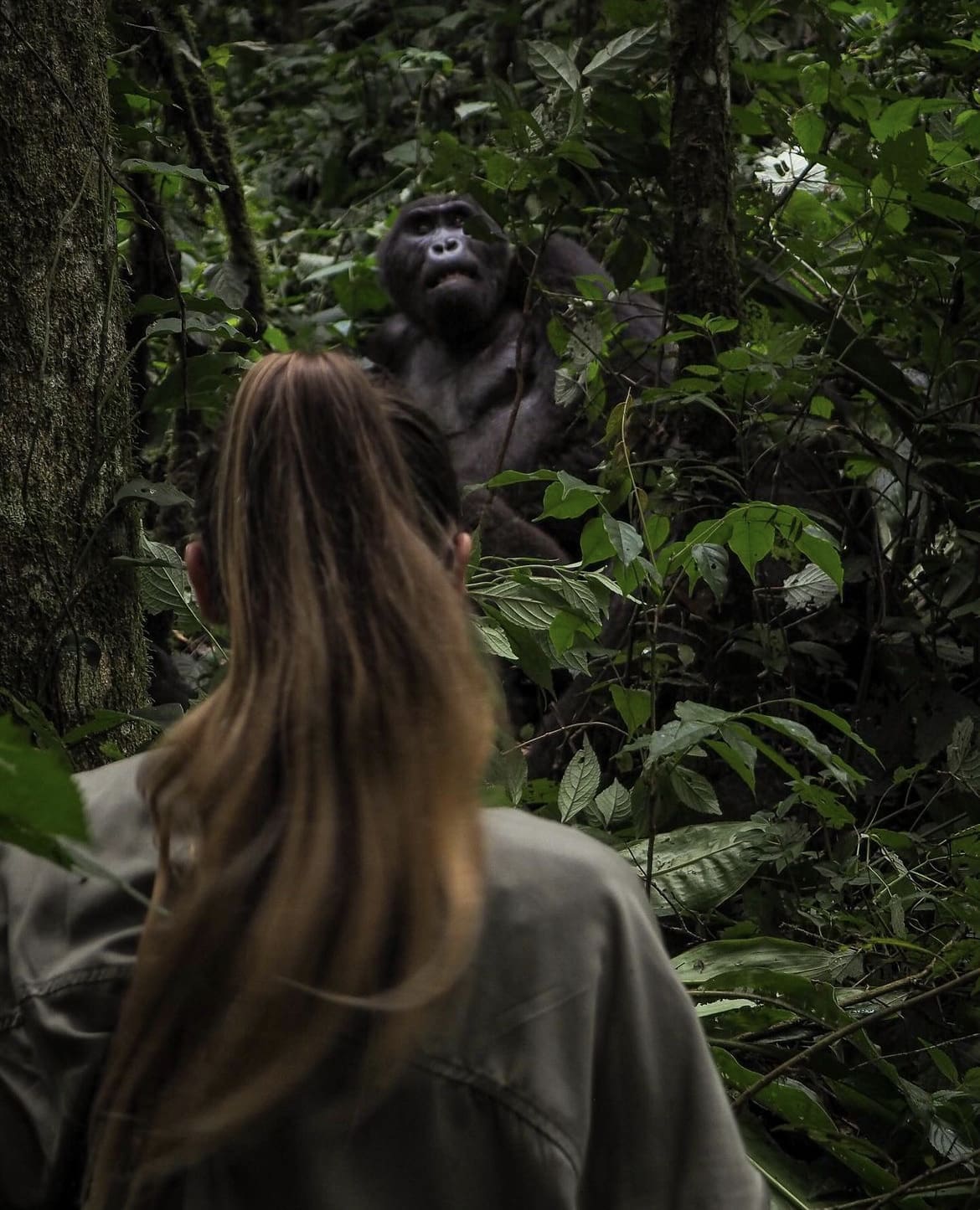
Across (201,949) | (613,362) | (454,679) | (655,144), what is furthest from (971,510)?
(201,949)

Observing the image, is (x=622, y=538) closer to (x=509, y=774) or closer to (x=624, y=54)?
(x=509, y=774)

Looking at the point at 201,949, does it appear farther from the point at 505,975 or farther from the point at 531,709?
the point at 531,709

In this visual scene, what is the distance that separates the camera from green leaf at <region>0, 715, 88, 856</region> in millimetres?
731

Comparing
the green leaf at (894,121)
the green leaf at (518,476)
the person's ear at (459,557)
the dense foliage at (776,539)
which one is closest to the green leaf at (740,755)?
the dense foliage at (776,539)

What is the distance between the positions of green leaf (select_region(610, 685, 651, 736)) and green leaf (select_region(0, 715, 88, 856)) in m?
1.53

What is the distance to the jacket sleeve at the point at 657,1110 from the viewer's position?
104 centimetres

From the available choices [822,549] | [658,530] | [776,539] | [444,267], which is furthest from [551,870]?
[444,267]

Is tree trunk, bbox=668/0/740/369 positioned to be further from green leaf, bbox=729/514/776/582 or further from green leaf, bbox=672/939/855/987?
green leaf, bbox=672/939/855/987

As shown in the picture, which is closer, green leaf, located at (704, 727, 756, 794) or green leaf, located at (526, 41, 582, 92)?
green leaf, located at (704, 727, 756, 794)

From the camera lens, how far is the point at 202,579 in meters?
1.20

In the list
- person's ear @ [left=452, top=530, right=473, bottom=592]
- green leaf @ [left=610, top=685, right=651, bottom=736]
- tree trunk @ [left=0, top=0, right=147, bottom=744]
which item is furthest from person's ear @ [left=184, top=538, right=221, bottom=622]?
green leaf @ [left=610, top=685, right=651, bottom=736]

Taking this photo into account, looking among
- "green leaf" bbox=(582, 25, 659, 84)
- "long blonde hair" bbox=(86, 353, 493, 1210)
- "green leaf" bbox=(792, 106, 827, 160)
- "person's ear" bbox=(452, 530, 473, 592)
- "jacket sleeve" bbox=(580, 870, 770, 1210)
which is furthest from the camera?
"green leaf" bbox=(582, 25, 659, 84)

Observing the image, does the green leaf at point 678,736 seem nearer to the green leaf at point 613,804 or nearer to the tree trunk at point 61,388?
the green leaf at point 613,804

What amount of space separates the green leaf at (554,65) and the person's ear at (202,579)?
1945 millimetres
